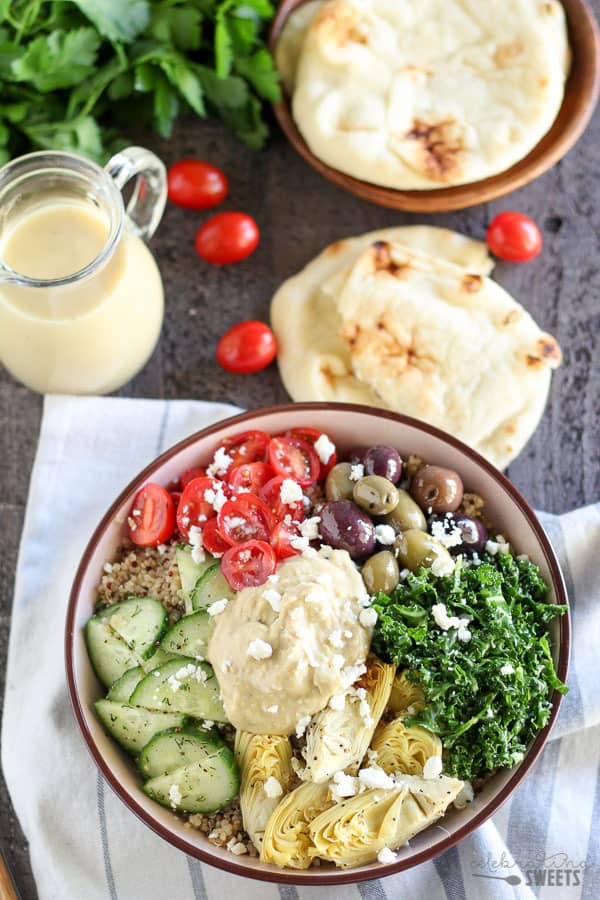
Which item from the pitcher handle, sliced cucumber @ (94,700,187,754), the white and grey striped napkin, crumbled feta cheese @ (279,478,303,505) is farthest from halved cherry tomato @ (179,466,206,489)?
the pitcher handle

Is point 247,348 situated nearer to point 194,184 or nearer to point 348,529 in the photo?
point 194,184

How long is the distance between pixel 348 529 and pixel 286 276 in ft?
4.43

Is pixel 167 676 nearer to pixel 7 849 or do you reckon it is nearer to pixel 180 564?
pixel 180 564

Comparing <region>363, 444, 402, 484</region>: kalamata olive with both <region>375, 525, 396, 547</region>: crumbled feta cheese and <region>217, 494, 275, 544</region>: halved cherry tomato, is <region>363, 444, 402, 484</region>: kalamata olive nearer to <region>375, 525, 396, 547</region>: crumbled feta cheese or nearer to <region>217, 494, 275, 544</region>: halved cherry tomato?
<region>375, 525, 396, 547</region>: crumbled feta cheese

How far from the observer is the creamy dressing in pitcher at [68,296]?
112 inches

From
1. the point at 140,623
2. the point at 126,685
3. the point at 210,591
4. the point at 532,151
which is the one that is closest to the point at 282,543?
the point at 210,591

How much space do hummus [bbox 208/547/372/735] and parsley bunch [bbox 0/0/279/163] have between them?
1.86 meters

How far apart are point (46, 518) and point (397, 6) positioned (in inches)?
88.8

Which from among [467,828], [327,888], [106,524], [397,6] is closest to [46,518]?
[106,524]

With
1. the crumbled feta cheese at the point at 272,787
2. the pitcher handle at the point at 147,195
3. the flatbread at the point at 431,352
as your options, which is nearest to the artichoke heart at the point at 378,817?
the crumbled feta cheese at the point at 272,787

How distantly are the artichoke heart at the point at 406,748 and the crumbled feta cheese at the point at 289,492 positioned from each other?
2.19ft

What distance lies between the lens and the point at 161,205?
10.3ft

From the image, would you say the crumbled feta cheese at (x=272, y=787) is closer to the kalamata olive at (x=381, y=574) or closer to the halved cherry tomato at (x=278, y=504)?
the kalamata olive at (x=381, y=574)

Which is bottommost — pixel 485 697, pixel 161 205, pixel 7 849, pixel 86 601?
pixel 7 849
